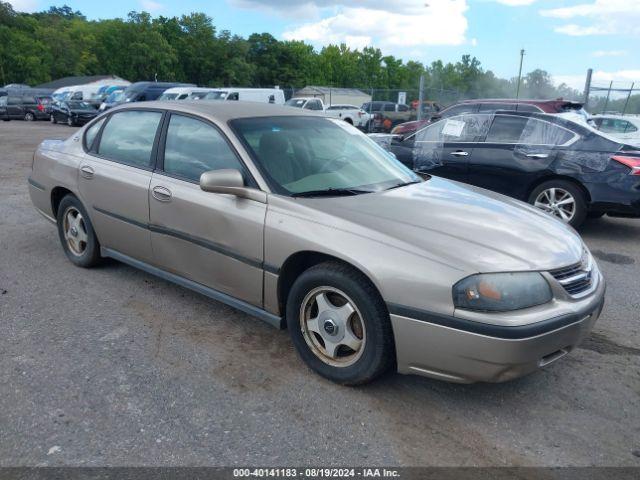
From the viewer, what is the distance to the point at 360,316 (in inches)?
114

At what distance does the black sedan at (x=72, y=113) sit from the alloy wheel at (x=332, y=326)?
26137mm

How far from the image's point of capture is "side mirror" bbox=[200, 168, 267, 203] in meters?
3.30

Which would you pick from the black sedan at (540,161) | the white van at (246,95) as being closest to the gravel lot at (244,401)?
the black sedan at (540,161)

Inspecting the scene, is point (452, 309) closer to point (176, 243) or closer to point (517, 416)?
point (517, 416)

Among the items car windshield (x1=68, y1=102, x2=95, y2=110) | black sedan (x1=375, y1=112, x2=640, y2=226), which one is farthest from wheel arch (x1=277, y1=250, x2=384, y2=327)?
car windshield (x1=68, y1=102, x2=95, y2=110)

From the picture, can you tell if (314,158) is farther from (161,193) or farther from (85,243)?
(85,243)

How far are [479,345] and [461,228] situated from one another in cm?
72

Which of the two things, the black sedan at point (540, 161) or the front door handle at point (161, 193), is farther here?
the black sedan at point (540, 161)

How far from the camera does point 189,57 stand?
83188 mm

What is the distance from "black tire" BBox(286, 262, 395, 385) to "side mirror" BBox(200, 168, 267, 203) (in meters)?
0.61

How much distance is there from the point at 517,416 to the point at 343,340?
1.00 meters

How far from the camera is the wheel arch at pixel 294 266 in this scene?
10.2ft

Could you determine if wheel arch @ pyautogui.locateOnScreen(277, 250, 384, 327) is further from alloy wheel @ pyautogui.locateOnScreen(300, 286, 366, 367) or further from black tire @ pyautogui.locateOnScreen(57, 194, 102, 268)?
black tire @ pyautogui.locateOnScreen(57, 194, 102, 268)

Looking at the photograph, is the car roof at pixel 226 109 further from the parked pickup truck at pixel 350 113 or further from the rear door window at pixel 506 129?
the parked pickup truck at pixel 350 113
